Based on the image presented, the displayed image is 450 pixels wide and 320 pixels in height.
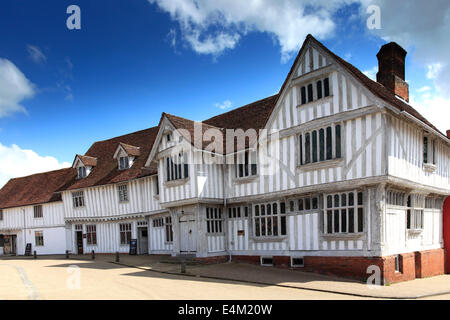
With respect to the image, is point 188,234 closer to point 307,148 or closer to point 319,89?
point 307,148

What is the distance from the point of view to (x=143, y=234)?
26.1 metres

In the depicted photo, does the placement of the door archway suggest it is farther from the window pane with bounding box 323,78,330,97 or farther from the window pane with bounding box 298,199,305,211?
the window pane with bounding box 323,78,330,97

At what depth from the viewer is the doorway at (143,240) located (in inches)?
1012

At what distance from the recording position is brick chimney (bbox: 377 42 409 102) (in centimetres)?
1867

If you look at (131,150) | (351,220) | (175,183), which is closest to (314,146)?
(351,220)

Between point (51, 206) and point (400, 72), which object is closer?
point (400, 72)

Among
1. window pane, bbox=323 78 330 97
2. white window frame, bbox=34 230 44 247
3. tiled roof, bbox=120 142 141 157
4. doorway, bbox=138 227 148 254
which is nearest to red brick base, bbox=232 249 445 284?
window pane, bbox=323 78 330 97

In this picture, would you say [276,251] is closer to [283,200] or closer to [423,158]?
[283,200]

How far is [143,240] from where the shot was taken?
85.0 ft

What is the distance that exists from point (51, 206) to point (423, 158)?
27969 millimetres

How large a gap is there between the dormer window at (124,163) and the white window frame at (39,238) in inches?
441

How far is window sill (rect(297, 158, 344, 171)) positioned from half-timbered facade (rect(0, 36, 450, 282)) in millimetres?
43

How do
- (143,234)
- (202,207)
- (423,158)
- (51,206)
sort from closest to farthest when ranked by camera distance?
(423,158) → (202,207) → (143,234) → (51,206)
